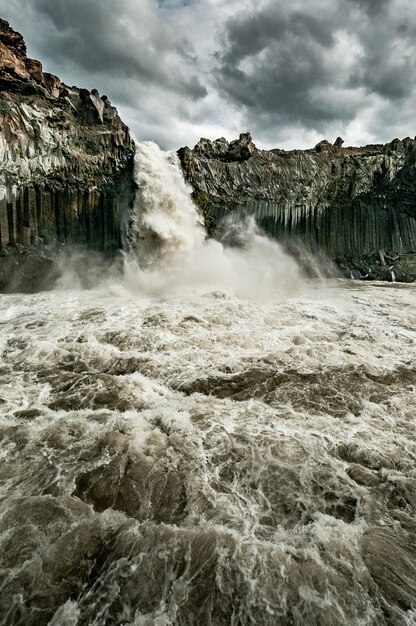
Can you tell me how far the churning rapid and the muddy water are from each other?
0.03 metres

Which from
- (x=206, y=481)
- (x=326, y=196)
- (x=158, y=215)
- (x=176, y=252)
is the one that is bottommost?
(x=206, y=481)

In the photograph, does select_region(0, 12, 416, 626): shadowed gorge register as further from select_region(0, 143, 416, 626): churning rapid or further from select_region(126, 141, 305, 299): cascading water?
select_region(126, 141, 305, 299): cascading water

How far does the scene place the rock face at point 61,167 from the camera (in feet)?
73.2

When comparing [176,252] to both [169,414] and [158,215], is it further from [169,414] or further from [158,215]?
[169,414]

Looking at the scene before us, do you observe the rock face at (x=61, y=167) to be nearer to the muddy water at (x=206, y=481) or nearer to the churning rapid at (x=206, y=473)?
the churning rapid at (x=206, y=473)

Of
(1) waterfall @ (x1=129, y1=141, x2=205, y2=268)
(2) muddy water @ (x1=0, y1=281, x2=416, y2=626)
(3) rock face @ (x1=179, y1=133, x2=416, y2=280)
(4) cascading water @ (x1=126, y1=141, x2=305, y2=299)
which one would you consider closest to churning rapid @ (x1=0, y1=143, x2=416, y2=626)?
(2) muddy water @ (x1=0, y1=281, x2=416, y2=626)

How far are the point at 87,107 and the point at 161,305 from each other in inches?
751

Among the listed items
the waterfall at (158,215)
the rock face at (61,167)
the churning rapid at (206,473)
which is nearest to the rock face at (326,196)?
the waterfall at (158,215)

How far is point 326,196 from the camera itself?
3127cm

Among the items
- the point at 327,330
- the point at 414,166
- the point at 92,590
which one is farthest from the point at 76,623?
the point at 414,166

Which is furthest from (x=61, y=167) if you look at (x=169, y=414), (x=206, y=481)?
(x=206, y=481)

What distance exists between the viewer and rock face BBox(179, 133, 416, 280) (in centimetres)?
3042

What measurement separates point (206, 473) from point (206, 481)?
0.19 meters

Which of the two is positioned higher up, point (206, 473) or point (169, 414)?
point (169, 414)
